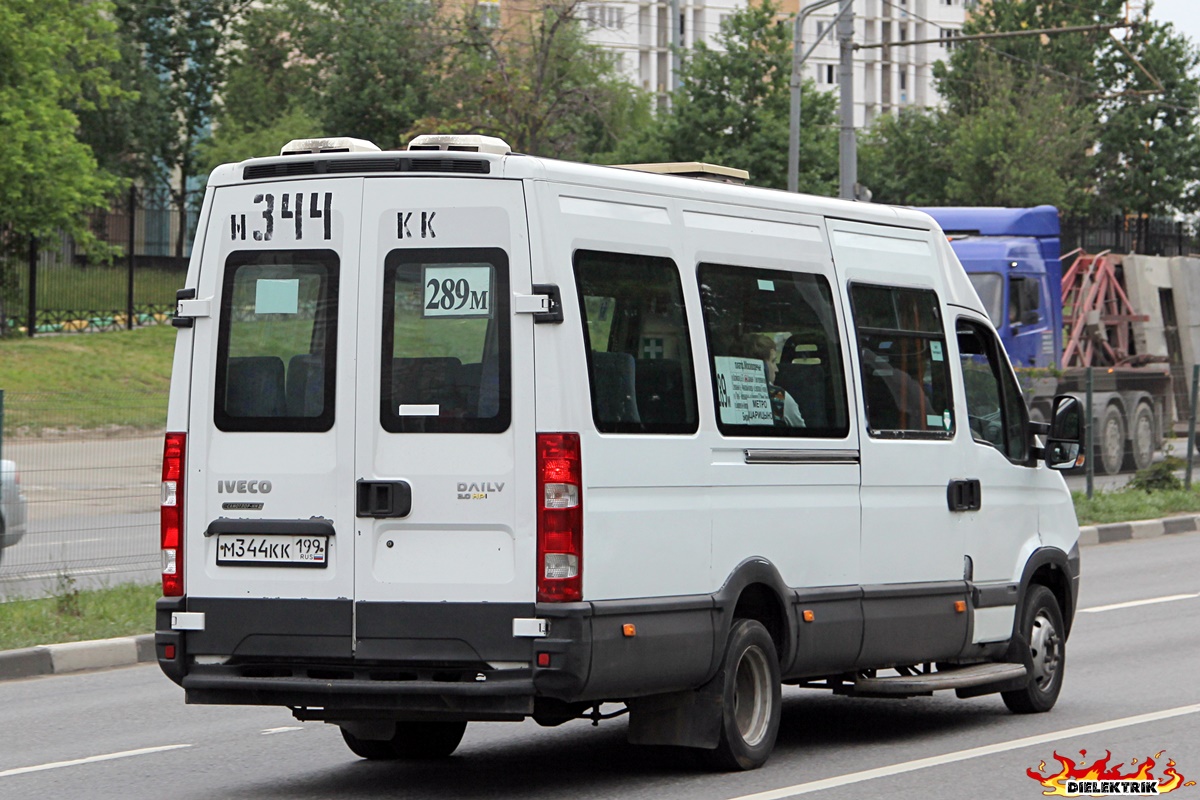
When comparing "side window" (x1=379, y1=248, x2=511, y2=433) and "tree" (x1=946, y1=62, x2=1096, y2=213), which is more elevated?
"tree" (x1=946, y1=62, x2=1096, y2=213)

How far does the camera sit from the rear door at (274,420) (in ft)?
23.0

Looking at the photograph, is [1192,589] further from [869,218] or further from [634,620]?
[634,620]

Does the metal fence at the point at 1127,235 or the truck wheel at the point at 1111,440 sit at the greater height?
the metal fence at the point at 1127,235

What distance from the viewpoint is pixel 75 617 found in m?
12.4

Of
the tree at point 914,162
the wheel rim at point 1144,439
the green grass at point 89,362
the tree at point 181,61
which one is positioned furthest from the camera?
the tree at point 181,61

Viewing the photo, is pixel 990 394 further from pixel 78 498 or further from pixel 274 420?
pixel 78 498

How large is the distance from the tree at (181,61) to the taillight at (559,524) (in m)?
55.3

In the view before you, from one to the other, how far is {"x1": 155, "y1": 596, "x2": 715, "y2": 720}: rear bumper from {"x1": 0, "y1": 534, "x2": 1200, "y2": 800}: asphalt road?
571 millimetres

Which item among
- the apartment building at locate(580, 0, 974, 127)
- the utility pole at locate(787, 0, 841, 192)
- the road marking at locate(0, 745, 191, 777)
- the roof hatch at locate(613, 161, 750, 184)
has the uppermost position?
the apartment building at locate(580, 0, 974, 127)

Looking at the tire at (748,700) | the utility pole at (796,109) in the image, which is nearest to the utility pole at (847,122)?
the utility pole at (796,109)

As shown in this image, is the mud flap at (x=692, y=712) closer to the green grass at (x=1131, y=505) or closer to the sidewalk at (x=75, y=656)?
the sidewalk at (x=75, y=656)

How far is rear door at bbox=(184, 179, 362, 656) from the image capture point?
700cm

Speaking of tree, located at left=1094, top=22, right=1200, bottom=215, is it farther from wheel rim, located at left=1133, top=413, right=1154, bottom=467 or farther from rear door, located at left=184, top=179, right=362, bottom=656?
rear door, located at left=184, top=179, right=362, bottom=656

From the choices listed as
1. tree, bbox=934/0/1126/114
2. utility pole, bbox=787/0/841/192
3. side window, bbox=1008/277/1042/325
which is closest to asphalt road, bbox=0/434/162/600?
side window, bbox=1008/277/1042/325
